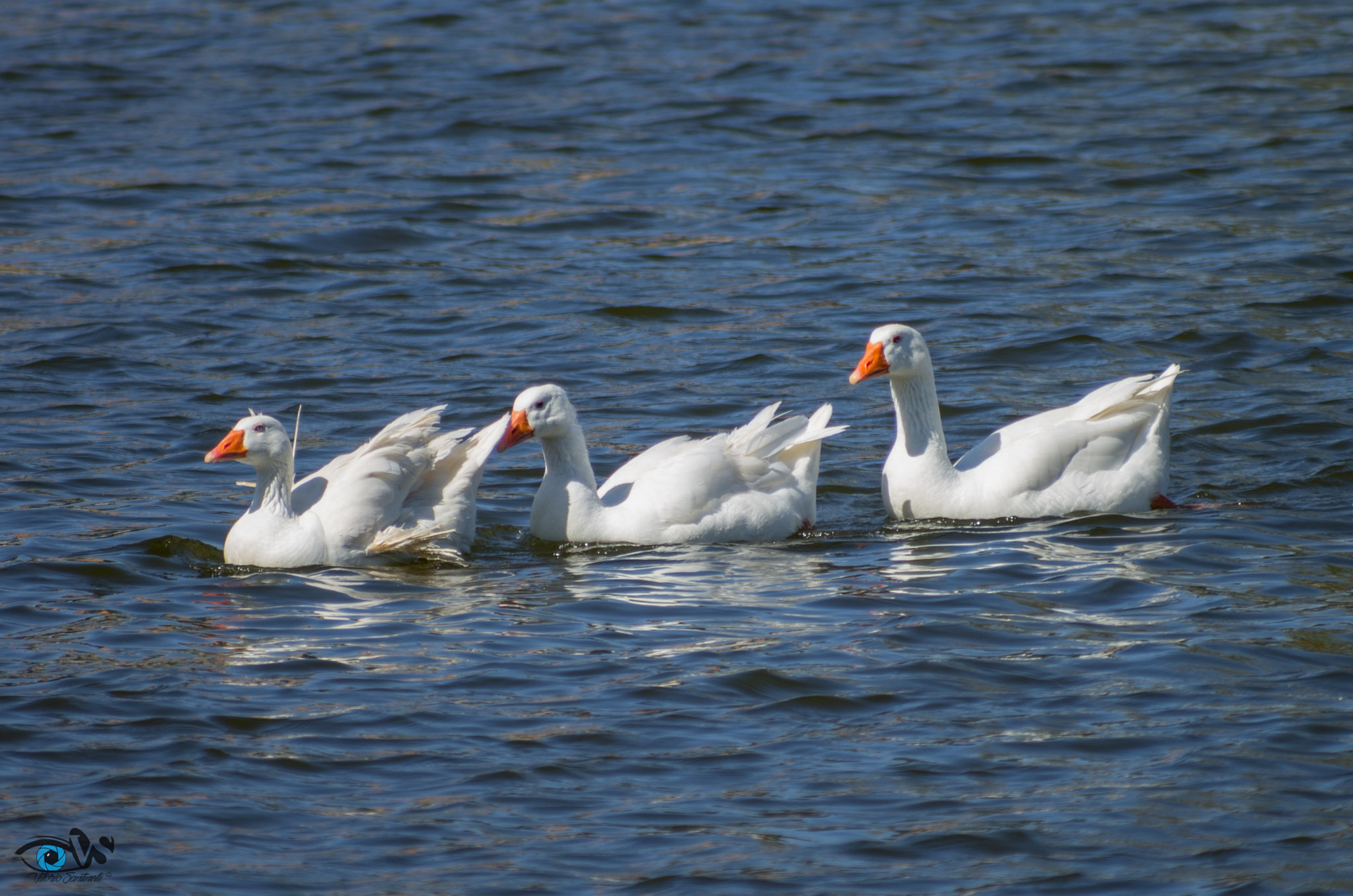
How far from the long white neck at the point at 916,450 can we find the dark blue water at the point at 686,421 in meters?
0.24

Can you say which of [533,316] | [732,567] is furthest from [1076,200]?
[732,567]

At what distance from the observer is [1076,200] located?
16156 millimetres

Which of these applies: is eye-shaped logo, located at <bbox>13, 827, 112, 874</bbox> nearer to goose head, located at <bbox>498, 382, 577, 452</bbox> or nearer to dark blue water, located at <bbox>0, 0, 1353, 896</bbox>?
dark blue water, located at <bbox>0, 0, 1353, 896</bbox>

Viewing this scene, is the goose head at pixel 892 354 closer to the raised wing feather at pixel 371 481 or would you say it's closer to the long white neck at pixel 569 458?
the long white neck at pixel 569 458

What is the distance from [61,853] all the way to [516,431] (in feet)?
13.2

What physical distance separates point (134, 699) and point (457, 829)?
6.22ft

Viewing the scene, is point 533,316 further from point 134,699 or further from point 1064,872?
point 1064,872

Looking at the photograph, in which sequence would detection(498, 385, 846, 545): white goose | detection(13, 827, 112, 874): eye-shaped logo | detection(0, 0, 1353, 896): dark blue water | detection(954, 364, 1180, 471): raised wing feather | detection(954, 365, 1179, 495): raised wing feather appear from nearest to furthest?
detection(13, 827, 112, 874): eye-shaped logo
detection(0, 0, 1353, 896): dark blue water
detection(498, 385, 846, 545): white goose
detection(954, 365, 1179, 495): raised wing feather
detection(954, 364, 1180, 471): raised wing feather

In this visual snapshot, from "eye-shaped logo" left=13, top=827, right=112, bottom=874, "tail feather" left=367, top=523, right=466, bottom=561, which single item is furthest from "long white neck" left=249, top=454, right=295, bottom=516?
"eye-shaped logo" left=13, top=827, right=112, bottom=874

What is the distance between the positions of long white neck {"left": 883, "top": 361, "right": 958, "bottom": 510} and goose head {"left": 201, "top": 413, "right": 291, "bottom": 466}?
3405 mm

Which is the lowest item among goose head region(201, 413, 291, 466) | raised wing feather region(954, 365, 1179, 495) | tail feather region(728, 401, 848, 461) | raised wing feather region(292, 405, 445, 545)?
raised wing feather region(954, 365, 1179, 495)

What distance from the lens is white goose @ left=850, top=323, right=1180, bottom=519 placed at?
9398mm

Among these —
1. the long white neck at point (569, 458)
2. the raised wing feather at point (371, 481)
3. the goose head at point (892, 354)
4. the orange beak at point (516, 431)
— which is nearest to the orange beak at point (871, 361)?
the goose head at point (892, 354)

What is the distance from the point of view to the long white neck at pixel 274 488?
8.95 m
